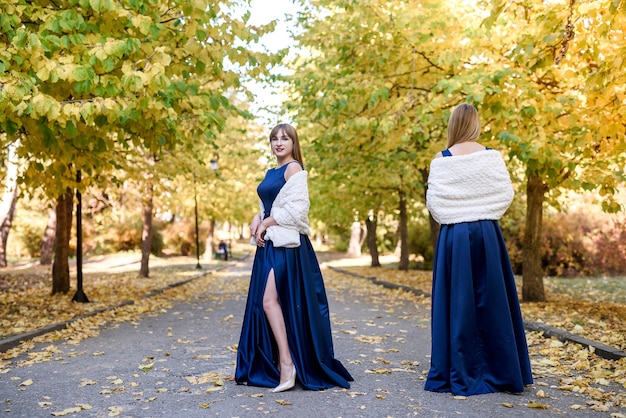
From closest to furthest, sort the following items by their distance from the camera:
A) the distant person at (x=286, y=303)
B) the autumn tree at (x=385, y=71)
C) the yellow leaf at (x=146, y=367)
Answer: the distant person at (x=286, y=303), the yellow leaf at (x=146, y=367), the autumn tree at (x=385, y=71)

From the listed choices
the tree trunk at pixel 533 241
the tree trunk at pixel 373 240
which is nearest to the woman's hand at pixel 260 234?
the tree trunk at pixel 533 241

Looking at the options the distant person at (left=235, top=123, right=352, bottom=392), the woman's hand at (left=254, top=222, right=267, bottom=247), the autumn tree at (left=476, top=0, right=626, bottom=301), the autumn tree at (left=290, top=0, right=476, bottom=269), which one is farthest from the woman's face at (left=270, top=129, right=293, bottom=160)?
the autumn tree at (left=290, top=0, right=476, bottom=269)

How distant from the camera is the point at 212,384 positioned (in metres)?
5.12

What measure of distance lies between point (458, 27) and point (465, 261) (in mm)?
6447

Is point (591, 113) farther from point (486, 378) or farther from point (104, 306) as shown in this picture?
point (104, 306)

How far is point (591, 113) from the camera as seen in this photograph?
794 cm

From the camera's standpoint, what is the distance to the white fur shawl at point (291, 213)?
4.92 m

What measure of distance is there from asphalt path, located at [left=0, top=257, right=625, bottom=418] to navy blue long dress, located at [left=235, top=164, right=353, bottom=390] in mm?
144

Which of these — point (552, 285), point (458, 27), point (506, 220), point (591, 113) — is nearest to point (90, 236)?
point (506, 220)

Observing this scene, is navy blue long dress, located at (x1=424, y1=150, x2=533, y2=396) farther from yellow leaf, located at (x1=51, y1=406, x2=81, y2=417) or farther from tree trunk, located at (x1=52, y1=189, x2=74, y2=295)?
tree trunk, located at (x1=52, y1=189, x2=74, y2=295)

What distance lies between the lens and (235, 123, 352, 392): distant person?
4898 millimetres

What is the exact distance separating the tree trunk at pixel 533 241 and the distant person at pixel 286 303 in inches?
264

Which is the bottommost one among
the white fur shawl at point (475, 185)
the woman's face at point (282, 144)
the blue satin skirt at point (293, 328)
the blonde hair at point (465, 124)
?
the blue satin skirt at point (293, 328)

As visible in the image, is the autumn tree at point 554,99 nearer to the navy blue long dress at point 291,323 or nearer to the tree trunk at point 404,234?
the navy blue long dress at point 291,323
